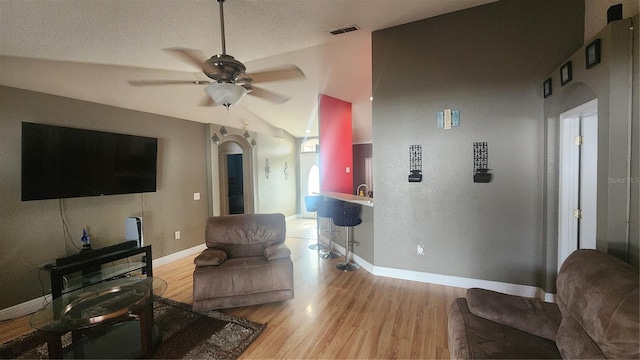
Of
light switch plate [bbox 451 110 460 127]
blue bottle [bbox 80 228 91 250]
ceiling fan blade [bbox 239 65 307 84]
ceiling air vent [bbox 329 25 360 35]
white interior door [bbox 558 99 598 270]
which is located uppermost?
ceiling air vent [bbox 329 25 360 35]

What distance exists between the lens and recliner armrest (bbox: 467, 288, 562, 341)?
60.4 inches

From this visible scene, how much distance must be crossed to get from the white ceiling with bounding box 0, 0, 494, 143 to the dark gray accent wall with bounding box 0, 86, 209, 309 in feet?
0.66

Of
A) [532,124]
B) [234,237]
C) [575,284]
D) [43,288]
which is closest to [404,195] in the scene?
[532,124]

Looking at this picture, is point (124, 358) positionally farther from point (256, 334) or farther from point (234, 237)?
point (234, 237)

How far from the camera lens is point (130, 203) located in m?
Result: 3.79

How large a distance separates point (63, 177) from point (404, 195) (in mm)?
3938

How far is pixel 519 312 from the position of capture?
5.31ft

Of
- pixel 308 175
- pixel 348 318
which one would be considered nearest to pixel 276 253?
pixel 348 318

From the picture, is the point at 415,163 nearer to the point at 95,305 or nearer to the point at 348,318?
the point at 348,318

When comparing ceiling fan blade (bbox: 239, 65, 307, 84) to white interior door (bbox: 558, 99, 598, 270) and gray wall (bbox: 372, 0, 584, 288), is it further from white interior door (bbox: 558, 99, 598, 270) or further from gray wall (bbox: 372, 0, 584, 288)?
white interior door (bbox: 558, 99, 598, 270)

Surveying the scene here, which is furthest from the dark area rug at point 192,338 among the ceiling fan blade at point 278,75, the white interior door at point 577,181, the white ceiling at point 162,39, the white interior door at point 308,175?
the white interior door at point 308,175

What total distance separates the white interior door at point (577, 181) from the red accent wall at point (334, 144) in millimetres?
3408

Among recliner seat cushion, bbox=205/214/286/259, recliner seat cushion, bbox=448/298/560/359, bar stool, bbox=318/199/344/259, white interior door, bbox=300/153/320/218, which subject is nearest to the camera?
recliner seat cushion, bbox=448/298/560/359

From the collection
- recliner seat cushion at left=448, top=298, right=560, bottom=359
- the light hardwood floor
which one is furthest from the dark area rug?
recliner seat cushion at left=448, top=298, right=560, bottom=359
